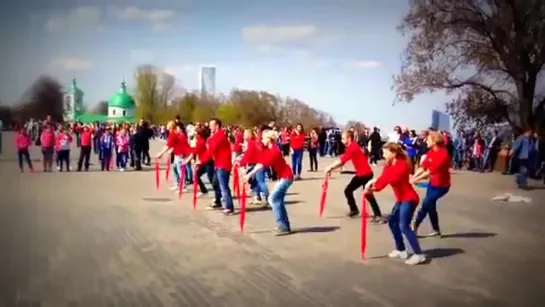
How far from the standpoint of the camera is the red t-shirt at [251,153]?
6254 mm

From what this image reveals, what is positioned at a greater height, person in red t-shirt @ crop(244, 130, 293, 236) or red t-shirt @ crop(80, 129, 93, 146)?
red t-shirt @ crop(80, 129, 93, 146)

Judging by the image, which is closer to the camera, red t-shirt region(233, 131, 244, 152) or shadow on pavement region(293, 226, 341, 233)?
shadow on pavement region(293, 226, 341, 233)

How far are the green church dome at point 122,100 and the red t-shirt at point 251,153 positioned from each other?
1.72 metres

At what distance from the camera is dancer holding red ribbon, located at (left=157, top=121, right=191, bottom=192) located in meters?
6.33

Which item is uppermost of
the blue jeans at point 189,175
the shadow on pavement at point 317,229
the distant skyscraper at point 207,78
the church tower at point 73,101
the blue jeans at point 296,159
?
the distant skyscraper at point 207,78

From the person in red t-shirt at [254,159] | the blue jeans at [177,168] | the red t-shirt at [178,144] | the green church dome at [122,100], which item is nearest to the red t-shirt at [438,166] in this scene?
the person in red t-shirt at [254,159]

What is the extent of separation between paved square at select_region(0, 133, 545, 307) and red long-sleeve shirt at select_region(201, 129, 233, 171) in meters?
0.59

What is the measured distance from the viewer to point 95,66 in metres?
4.64

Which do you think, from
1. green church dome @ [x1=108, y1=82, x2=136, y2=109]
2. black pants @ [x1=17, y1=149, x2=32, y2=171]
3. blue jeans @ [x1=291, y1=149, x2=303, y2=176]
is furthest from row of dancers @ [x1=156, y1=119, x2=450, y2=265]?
blue jeans @ [x1=291, y1=149, x2=303, y2=176]

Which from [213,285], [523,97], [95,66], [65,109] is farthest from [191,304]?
[523,97]

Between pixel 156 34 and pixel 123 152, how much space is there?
6.03m

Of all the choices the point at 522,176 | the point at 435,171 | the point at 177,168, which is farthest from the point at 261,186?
the point at 522,176

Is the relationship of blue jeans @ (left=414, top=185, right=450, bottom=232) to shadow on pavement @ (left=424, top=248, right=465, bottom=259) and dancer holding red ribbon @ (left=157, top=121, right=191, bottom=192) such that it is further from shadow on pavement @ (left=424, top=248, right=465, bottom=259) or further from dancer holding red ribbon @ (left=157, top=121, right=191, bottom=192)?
dancer holding red ribbon @ (left=157, top=121, right=191, bottom=192)

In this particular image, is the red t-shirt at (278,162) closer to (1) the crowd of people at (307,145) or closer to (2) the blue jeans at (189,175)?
(1) the crowd of people at (307,145)
